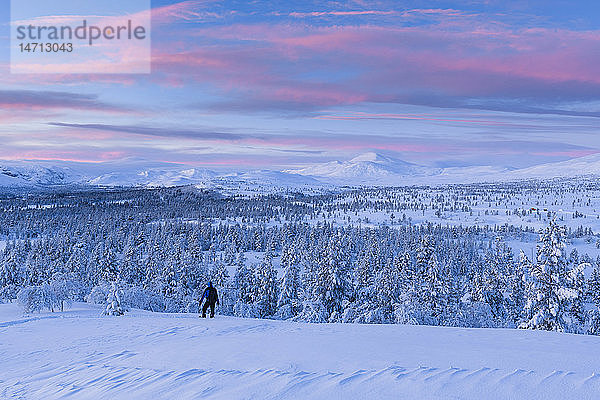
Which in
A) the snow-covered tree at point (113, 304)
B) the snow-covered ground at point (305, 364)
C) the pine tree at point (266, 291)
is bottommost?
the pine tree at point (266, 291)

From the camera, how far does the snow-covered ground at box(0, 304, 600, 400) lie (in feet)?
24.9

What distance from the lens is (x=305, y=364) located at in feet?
29.7

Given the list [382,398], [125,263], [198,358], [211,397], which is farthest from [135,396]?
[125,263]

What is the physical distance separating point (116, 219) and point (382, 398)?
198m

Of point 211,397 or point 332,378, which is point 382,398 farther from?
point 211,397

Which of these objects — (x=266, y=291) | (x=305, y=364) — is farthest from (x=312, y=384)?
(x=266, y=291)

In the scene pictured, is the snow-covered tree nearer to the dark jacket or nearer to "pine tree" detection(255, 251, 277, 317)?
the dark jacket

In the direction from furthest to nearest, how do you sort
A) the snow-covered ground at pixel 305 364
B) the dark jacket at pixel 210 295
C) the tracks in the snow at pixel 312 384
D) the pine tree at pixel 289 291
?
the pine tree at pixel 289 291
the dark jacket at pixel 210 295
the snow-covered ground at pixel 305 364
the tracks in the snow at pixel 312 384

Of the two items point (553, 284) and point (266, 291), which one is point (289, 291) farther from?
point (553, 284)

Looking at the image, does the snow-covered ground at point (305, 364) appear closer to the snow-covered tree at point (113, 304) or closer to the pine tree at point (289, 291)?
the snow-covered tree at point (113, 304)

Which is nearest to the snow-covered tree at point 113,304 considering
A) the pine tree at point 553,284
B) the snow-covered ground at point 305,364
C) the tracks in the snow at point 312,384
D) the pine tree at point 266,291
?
the snow-covered ground at point 305,364

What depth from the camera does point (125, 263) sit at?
79125 millimetres

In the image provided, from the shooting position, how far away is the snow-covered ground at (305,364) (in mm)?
7578

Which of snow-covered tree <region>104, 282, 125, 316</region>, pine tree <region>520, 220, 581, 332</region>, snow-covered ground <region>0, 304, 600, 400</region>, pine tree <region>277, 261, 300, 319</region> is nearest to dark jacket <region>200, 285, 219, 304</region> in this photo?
snow-covered ground <region>0, 304, 600, 400</region>
